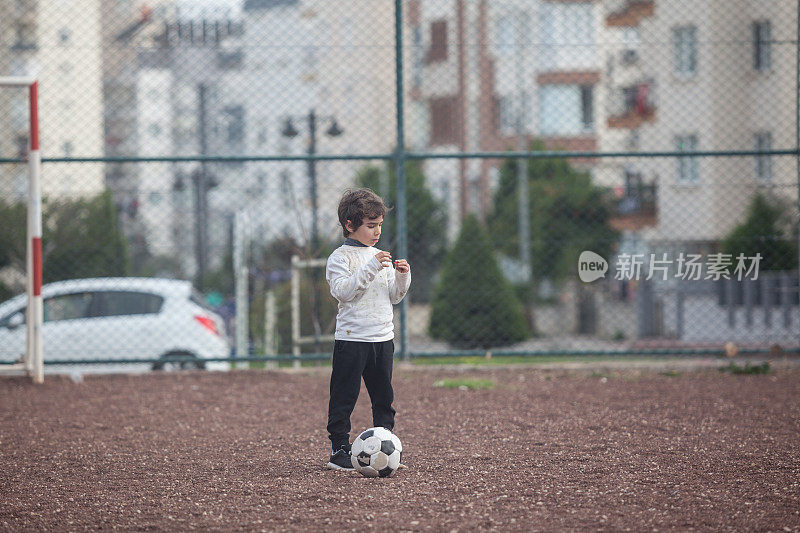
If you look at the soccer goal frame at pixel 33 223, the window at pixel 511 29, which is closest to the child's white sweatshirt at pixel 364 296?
the soccer goal frame at pixel 33 223

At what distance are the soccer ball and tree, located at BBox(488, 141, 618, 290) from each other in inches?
710

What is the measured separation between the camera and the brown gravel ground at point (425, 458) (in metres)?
3.89

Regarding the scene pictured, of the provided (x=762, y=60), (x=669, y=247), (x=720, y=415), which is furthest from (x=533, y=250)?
(x=720, y=415)

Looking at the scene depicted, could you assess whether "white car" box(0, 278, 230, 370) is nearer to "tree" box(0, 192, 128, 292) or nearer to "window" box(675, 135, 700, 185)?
"tree" box(0, 192, 128, 292)

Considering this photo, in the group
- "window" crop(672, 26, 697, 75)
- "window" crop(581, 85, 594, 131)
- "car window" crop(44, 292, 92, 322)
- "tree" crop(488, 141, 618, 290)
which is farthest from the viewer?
"window" crop(581, 85, 594, 131)

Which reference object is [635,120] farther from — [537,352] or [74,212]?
[537,352]

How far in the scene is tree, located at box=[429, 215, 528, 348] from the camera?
1495 centimetres

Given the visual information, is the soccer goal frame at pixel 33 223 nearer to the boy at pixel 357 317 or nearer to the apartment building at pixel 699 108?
the boy at pixel 357 317

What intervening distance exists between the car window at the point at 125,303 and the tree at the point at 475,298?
4993 mm

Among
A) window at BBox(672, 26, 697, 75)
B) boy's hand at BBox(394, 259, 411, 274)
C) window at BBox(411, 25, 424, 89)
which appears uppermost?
window at BBox(411, 25, 424, 89)

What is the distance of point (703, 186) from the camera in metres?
22.0

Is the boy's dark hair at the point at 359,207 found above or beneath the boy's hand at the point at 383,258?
above

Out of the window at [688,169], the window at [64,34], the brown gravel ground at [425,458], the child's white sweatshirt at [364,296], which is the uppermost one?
the window at [64,34]

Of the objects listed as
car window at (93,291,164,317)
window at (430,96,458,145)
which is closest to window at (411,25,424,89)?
window at (430,96,458,145)
